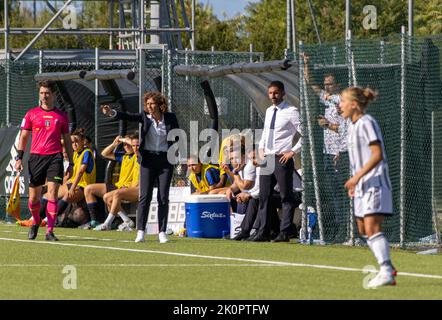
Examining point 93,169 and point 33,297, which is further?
point 93,169

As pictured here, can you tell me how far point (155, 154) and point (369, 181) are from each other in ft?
22.4

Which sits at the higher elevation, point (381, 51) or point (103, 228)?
point (381, 51)

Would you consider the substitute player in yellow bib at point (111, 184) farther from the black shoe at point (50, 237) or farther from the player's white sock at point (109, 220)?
the black shoe at point (50, 237)

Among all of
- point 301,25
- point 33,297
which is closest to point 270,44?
point 301,25

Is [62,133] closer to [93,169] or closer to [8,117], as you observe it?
[93,169]

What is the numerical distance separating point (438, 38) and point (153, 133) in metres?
4.10

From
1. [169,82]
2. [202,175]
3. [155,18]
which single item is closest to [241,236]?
[202,175]

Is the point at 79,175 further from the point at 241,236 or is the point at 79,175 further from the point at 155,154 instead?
the point at 155,154

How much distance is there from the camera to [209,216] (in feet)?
70.0

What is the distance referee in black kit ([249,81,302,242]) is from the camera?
19531 millimetres

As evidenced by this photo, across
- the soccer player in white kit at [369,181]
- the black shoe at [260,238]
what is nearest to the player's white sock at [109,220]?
the black shoe at [260,238]

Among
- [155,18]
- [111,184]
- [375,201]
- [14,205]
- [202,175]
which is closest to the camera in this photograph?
[375,201]
